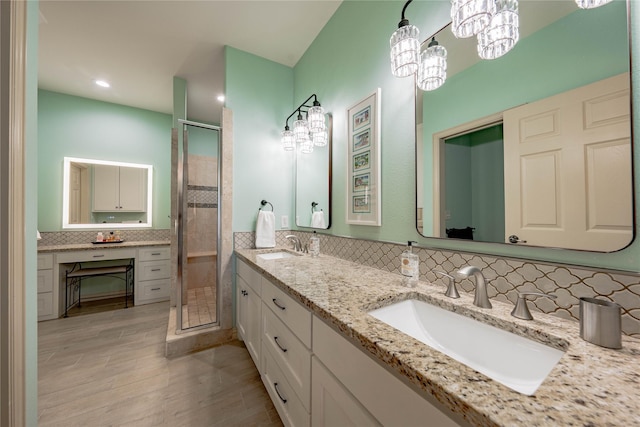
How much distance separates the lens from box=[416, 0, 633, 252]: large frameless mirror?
63cm

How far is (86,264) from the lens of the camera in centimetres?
313

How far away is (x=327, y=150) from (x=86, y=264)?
3721mm

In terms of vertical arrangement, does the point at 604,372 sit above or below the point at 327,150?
below

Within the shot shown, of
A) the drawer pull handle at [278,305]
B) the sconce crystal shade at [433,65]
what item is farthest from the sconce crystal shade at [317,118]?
the drawer pull handle at [278,305]

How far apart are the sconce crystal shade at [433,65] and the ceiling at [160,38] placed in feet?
4.01

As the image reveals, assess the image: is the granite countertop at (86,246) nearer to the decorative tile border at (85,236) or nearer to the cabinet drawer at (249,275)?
the decorative tile border at (85,236)

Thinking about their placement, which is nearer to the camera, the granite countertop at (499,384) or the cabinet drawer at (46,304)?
the granite countertop at (499,384)

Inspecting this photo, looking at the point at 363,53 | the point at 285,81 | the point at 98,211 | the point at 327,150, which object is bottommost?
the point at 98,211

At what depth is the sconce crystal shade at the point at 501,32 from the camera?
30.0 inches

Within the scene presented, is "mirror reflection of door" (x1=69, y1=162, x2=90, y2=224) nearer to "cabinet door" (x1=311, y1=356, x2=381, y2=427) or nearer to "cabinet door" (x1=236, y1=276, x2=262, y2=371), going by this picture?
"cabinet door" (x1=236, y1=276, x2=262, y2=371)

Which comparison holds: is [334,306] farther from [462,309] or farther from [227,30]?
[227,30]

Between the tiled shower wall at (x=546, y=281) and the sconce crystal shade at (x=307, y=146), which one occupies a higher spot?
the sconce crystal shade at (x=307, y=146)

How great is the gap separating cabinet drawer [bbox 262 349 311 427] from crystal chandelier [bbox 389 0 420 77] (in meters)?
1.53

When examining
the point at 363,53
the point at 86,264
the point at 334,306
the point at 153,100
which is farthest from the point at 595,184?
the point at 86,264
